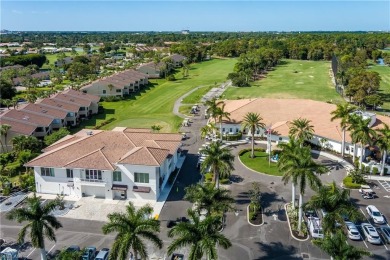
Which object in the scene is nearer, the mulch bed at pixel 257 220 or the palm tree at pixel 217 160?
the mulch bed at pixel 257 220

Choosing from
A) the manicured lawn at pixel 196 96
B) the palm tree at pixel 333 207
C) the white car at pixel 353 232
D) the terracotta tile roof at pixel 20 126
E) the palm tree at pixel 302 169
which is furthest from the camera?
the manicured lawn at pixel 196 96

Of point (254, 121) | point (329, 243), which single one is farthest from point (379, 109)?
point (329, 243)

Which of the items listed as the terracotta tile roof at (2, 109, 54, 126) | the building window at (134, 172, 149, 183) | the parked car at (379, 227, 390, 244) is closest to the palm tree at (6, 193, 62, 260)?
the building window at (134, 172, 149, 183)

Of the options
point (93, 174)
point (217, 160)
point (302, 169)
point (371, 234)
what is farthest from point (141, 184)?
point (371, 234)

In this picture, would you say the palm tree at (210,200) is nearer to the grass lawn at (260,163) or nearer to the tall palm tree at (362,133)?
the grass lawn at (260,163)

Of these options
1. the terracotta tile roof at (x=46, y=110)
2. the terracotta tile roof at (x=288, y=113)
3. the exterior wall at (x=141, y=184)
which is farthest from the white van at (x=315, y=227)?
the terracotta tile roof at (x=46, y=110)

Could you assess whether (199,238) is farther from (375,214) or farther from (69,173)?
(69,173)

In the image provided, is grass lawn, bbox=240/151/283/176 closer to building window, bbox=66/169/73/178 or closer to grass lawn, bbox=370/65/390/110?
building window, bbox=66/169/73/178

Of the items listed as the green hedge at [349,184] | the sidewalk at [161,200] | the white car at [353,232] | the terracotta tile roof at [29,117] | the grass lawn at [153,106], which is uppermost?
the terracotta tile roof at [29,117]
